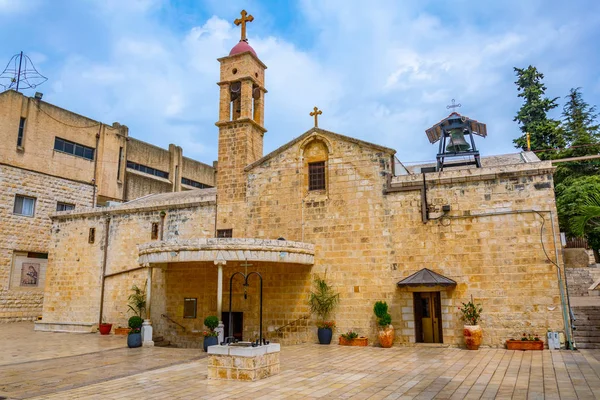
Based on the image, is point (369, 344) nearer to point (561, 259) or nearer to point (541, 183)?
point (561, 259)

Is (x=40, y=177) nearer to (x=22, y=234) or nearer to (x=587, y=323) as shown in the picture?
(x=22, y=234)

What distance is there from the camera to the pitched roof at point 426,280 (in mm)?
13266

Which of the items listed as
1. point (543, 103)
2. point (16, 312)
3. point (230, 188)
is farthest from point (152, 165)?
point (543, 103)

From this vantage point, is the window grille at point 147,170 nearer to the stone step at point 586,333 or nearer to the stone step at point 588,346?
the stone step at point 586,333

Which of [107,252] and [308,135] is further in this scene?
[107,252]

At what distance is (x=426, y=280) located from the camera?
13.5 meters

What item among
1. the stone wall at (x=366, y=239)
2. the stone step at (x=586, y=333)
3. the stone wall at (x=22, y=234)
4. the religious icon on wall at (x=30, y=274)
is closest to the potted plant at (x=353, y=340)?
the stone wall at (x=366, y=239)

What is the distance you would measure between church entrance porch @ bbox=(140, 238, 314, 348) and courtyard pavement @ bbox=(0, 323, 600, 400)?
228 cm

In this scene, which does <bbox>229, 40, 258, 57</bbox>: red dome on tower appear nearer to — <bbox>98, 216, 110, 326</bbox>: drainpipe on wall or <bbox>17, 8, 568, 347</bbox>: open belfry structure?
<bbox>17, 8, 568, 347</bbox>: open belfry structure

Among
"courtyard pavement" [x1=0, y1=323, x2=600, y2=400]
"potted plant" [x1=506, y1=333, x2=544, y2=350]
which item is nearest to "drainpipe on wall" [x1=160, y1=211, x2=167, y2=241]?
"courtyard pavement" [x1=0, y1=323, x2=600, y2=400]

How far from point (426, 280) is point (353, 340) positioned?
10.1ft

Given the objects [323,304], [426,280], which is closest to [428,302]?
[426,280]

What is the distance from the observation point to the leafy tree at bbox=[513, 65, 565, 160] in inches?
1103

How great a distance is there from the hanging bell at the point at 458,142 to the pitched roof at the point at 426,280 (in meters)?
4.88
